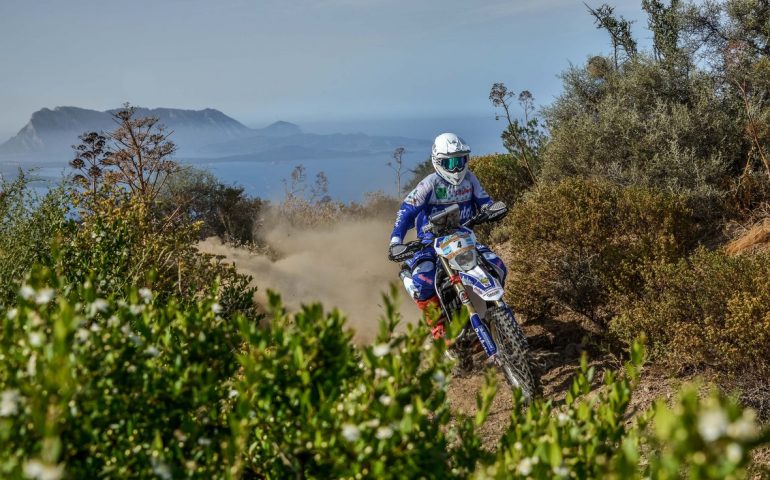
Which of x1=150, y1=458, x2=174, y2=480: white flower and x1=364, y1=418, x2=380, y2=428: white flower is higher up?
x1=364, y1=418, x2=380, y2=428: white flower

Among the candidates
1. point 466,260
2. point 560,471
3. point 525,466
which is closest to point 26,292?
point 525,466

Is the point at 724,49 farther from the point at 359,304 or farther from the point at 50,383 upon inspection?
the point at 50,383

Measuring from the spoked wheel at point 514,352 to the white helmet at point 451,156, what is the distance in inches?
70.2

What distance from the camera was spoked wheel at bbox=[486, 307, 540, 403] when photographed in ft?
20.1

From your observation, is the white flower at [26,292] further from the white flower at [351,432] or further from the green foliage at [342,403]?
the white flower at [351,432]

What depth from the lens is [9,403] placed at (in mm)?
2176

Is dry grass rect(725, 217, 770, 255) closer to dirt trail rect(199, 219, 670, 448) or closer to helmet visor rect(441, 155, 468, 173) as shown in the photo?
dirt trail rect(199, 219, 670, 448)

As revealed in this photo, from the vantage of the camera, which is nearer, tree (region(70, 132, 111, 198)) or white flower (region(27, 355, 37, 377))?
white flower (region(27, 355, 37, 377))

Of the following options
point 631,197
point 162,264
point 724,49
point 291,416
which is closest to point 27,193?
point 162,264

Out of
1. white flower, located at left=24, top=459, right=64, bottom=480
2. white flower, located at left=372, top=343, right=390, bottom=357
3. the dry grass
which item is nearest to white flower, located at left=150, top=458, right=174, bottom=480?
white flower, located at left=24, top=459, right=64, bottom=480

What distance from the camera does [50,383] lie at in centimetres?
214

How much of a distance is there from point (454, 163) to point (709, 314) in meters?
3.18

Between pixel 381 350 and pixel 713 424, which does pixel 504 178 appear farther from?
pixel 713 424

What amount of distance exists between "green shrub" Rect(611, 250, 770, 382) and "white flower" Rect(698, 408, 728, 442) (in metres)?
4.63
